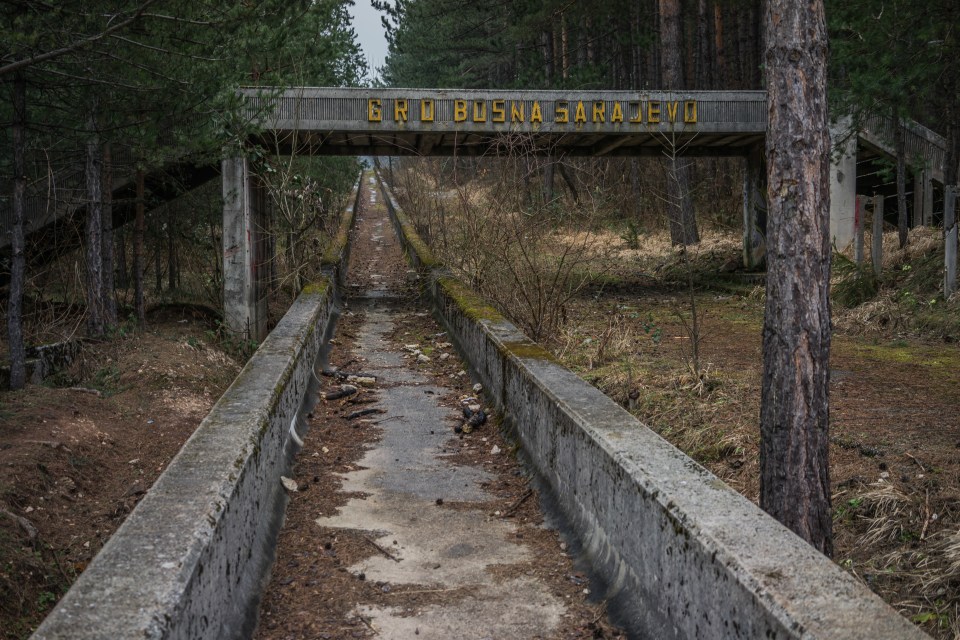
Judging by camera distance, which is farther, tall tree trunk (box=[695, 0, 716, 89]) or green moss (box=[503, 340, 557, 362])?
tall tree trunk (box=[695, 0, 716, 89])

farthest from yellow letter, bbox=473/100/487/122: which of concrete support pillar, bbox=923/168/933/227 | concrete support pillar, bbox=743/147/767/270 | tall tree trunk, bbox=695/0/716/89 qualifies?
tall tree trunk, bbox=695/0/716/89

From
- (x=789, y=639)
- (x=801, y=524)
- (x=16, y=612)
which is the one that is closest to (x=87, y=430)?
(x=16, y=612)

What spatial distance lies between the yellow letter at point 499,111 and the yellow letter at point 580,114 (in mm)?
1321

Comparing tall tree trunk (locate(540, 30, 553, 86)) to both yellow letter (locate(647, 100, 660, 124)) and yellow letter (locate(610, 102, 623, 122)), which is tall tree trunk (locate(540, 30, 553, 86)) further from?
yellow letter (locate(610, 102, 623, 122))

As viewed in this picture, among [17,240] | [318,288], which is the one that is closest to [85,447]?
[17,240]

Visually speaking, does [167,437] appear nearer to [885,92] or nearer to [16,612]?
[16,612]

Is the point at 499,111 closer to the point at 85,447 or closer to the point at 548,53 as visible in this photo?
the point at 85,447

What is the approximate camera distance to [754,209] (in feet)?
70.4

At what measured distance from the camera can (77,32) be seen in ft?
28.9

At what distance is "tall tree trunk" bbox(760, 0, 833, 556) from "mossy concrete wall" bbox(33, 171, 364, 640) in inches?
102

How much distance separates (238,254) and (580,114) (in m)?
6.70

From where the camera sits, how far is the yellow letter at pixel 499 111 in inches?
690

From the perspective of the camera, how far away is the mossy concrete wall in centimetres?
302

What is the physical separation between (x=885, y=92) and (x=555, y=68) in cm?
2156
